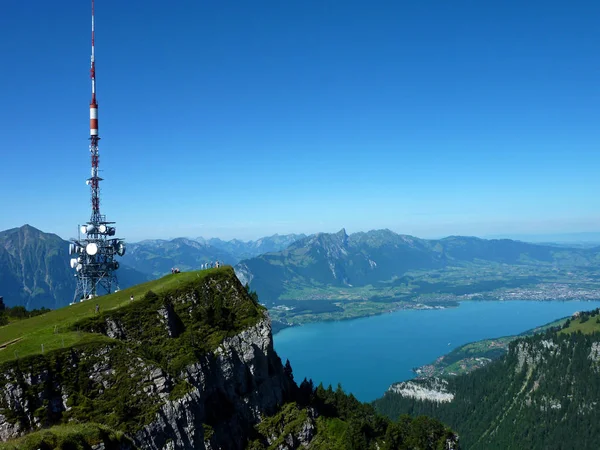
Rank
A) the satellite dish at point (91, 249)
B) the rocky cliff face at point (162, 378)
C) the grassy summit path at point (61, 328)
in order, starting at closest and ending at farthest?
1. the rocky cliff face at point (162, 378)
2. the grassy summit path at point (61, 328)
3. the satellite dish at point (91, 249)

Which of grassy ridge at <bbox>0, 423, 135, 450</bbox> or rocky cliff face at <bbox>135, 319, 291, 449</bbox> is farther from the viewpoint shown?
rocky cliff face at <bbox>135, 319, 291, 449</bbox>

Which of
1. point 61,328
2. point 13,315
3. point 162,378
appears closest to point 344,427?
point 162,378

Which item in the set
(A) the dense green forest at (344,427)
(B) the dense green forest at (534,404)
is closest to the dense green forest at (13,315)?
(A) the dense green forest at (344,427)

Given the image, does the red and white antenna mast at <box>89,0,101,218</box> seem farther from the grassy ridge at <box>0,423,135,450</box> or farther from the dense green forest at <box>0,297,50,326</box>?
the grassy ridge at <box>0,423,135,450</box>

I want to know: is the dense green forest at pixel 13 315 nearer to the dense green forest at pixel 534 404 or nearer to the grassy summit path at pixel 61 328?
the grassy summit path at pixel 61 328

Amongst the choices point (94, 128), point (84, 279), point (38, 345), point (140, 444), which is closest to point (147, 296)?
point (38, 345)

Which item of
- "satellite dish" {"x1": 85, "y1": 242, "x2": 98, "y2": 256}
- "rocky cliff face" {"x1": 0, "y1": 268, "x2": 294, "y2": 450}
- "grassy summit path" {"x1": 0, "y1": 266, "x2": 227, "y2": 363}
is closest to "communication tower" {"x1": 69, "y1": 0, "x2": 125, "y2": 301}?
"satellite dish" {"x1": 85, "y1": 242, "x2": 98, "y2": 256}
